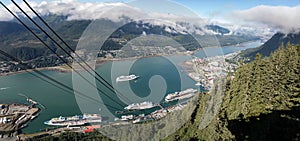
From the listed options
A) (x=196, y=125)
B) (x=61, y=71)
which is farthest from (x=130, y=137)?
(x=61, y=71)

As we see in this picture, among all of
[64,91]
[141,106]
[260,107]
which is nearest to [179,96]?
[141,106]

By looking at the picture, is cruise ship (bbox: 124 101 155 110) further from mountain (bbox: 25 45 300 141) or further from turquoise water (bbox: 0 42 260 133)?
mountain (bbox: 25 45 300 141)

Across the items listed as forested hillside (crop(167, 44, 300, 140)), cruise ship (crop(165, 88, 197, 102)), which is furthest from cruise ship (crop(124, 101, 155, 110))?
forested hillside (crop(167, 44, 300, 140))

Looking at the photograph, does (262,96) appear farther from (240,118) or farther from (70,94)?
(70,94)

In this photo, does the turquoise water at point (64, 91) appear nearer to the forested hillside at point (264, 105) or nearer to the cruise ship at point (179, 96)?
the cruise ship at point (179, 96)

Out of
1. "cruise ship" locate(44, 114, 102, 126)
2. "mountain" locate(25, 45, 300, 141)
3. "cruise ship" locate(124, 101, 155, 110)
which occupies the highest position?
"mountain" locate(25, 45, 300, 141)

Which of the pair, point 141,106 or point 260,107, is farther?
point 141,106

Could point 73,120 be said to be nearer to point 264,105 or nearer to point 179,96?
point 179,96

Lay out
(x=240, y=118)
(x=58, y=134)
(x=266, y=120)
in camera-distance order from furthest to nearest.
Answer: (x=58, y=134)
(x=240, y=118)
(x=266, y=120)

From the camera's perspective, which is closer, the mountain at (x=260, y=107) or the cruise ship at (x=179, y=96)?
the mountain at (x=260, y=107)

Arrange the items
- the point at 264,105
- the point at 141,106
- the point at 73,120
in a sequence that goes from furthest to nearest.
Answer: the point at 73,120
the point at 141,106
the point at 264,105

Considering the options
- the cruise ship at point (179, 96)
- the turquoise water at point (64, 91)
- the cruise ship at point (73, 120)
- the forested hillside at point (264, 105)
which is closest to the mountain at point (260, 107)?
the forested hillside at point (264, 105)
